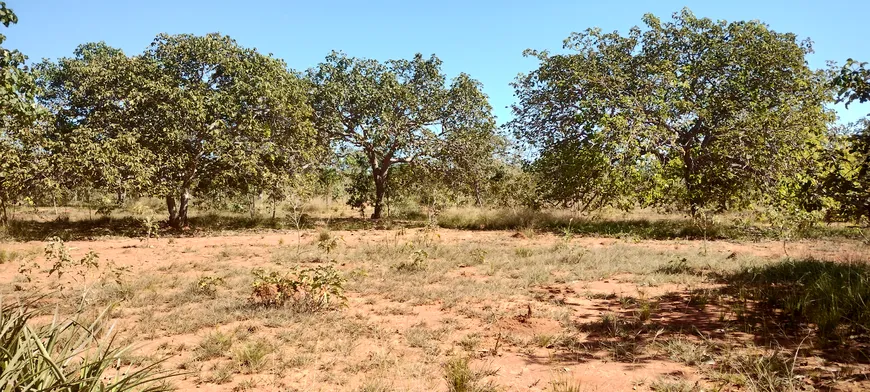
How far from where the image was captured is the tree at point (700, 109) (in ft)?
47.1

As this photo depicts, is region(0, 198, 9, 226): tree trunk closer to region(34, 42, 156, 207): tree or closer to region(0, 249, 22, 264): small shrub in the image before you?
region(34, 42, 156, 207): tree

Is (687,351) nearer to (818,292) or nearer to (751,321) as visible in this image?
(751,321)

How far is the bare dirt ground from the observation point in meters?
4.01

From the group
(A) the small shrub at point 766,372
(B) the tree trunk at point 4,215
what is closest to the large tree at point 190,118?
(B) the tree trunk at point 4,215

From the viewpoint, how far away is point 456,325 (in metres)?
5.54

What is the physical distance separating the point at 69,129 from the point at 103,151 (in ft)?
8.18

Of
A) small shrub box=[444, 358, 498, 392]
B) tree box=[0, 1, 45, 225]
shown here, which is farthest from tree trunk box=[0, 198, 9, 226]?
small shrub box=[444, 358, 498, 392]

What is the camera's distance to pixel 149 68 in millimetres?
14367

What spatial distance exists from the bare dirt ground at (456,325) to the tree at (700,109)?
17.2 ft

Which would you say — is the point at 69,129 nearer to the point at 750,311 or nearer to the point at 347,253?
the point at 347,253

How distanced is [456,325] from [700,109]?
45.0 feet

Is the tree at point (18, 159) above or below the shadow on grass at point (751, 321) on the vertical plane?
above

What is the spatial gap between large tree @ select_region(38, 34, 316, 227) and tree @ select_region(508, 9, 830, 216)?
34.8 feet

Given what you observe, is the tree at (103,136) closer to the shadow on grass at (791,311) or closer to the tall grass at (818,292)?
the shadow on grass at (791,311)
